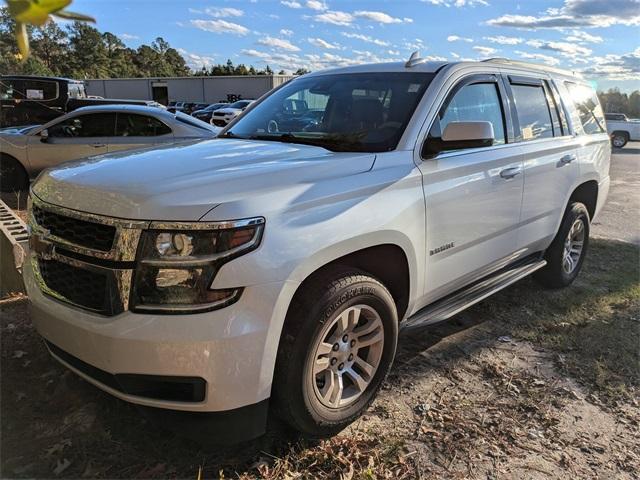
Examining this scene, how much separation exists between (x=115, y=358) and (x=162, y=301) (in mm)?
306

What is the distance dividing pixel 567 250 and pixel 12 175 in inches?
354

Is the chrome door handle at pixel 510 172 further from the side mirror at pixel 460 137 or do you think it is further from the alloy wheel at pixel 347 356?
the alloy wheel at pixel 347 356

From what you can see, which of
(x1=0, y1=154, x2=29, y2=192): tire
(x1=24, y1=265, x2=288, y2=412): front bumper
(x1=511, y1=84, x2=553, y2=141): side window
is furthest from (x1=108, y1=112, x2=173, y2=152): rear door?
(x1=24, y1=265, x2=288, y2=412): front bumper

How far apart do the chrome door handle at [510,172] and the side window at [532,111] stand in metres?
0.37

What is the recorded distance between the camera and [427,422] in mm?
2904

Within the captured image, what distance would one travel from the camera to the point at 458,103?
3.45 m

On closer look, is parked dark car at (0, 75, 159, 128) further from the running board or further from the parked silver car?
the running board

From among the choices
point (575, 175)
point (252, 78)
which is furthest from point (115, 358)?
point (252, 78)

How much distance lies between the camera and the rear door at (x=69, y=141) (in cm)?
905

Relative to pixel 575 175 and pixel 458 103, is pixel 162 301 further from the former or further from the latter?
pixel 575 175

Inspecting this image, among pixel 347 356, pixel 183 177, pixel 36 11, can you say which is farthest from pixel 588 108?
pixel 36 11

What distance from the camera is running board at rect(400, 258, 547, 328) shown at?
3.14 metres

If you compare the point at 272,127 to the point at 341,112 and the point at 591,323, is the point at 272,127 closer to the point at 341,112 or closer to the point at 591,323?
the point at 341,112

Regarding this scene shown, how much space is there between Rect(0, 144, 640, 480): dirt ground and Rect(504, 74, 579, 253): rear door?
84 centimetres
